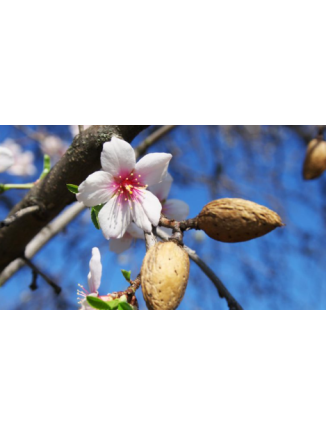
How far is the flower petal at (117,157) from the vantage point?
91 cm

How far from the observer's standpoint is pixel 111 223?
93 centimetres

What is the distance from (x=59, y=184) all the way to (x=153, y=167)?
1.23 feet

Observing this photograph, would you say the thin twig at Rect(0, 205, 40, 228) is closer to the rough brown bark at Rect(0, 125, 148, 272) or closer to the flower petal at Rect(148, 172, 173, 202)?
the rough brown bark at Rect(0, 125, 148, 272)

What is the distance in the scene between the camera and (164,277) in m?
0.75

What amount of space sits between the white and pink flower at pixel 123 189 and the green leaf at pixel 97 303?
16cm

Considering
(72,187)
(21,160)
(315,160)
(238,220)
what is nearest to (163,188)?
(72,187)

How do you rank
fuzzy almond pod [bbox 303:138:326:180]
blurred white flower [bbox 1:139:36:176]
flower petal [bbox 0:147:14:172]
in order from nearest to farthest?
flower petal [bbox 0:147:14:172], fuzzy almond pod [bbox 303:138:326:180], blurred white flower [bbox 1:139:36:176]

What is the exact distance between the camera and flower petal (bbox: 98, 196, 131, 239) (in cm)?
92

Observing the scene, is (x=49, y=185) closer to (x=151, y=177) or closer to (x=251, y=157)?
(x=151, y=177)

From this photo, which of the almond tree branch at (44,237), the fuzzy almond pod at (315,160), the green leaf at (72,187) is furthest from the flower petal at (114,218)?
the fuzzy almond pod at (315,160)

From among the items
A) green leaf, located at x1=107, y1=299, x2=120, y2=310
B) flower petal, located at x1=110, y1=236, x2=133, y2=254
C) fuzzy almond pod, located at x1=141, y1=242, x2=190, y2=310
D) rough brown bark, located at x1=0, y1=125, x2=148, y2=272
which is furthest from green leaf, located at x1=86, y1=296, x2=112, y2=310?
rough brown bark, located at x1=0, y1=125, x2=148, y2=272

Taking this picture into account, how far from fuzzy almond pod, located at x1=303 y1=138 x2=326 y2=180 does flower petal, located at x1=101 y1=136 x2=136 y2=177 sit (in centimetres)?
86

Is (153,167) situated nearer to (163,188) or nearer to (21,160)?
(163,188)

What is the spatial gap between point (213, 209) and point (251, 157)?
3340 millimetres
